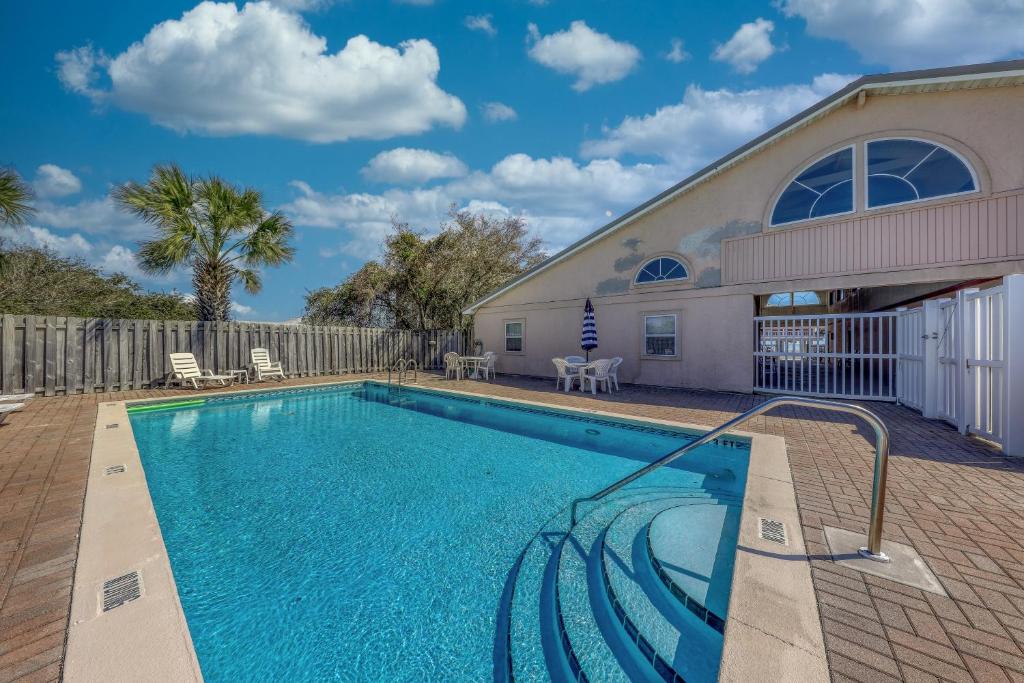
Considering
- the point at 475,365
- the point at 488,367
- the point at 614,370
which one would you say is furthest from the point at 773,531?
the point at 475,365

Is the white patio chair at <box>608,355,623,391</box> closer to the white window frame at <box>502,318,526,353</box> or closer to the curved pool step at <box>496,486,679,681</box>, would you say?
the white window frame at <box>502,318,526,353</box>

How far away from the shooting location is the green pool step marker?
353 inches

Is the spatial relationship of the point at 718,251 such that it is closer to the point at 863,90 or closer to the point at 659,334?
the point at 659,334

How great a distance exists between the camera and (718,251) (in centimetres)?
1044

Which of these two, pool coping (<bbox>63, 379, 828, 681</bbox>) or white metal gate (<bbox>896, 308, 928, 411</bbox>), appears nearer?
pool coping (<bbox>63, 379, 828, 681</bbox>)

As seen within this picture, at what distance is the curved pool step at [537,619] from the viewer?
7.53 ft

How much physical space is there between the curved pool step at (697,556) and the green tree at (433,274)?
55.1ft

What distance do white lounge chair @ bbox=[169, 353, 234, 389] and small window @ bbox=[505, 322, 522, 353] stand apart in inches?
349

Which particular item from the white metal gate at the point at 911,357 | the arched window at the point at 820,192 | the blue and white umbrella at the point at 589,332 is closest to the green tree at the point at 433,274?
the blue and white umbrella at the point at 589,332

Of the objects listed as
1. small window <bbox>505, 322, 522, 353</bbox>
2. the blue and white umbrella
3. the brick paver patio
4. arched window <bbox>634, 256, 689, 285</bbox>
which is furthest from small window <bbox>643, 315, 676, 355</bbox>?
the brick paver patio

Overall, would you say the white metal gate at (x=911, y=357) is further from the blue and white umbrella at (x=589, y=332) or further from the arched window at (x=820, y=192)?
the blue and white umbrella at (x=589, y=332)

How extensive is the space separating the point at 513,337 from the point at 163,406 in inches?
401

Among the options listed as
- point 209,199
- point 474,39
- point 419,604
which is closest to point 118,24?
point 209,199

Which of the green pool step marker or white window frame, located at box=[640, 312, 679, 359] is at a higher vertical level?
white window frame, located at box=[640, 312, 679, 359]
